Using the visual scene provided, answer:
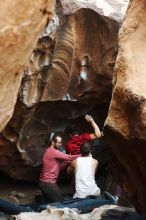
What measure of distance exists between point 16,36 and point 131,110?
146 centimetres

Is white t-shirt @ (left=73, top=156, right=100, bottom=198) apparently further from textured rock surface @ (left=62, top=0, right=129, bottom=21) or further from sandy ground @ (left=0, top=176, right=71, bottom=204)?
textured rock surface @ (left=62, top=0, right=129, bottom=21)

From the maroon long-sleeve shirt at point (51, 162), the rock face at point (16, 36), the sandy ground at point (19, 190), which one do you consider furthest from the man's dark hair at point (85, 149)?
the rock face at point (16, 36)

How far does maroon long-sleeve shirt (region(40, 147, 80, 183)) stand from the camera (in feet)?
26.0

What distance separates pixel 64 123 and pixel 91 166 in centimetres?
196

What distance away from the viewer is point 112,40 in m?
8.77

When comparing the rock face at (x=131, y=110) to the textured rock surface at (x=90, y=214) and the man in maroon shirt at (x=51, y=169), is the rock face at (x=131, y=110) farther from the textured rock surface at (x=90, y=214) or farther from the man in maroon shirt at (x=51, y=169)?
the man in maroon shirt at (x=51, y=169)

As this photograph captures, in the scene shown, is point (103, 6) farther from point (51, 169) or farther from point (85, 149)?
point (51, 169)

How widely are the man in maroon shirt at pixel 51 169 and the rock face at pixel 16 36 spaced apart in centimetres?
421

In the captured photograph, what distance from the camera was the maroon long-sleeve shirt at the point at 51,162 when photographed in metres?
7.94

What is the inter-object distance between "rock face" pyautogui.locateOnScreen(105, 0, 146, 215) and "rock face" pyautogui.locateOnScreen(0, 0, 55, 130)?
1.15 meters

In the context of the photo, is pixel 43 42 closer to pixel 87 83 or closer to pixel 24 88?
pixel 24 88

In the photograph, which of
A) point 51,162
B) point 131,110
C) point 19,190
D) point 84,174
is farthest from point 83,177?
point 131,110

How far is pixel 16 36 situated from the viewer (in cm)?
354

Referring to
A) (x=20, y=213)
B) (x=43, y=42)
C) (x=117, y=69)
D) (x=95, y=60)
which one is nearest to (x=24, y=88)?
(x=43, y=42)
